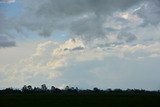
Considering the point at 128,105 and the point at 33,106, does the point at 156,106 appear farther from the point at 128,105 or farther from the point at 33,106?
the point at 33,106

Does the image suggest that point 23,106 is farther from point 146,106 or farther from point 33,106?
point 146,106

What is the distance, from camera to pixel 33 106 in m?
91.8

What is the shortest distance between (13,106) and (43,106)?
250 inches

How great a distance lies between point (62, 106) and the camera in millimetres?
90875

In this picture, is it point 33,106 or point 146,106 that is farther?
point 33,106

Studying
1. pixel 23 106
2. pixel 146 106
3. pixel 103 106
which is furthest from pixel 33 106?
pixel 146 106

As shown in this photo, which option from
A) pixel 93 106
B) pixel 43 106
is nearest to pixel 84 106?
pixel 93 106

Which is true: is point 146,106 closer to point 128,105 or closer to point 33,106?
point 128,105

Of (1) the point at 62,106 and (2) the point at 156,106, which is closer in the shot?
(2) the point at 156,106

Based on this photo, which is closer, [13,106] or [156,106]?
[156,106]

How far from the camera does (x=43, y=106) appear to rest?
91375mm

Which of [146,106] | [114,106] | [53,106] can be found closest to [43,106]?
[53,106]

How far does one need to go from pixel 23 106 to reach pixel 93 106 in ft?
48.5

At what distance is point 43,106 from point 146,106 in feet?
70.1
